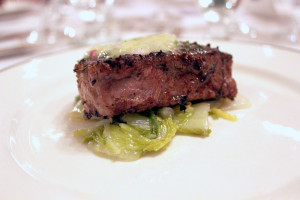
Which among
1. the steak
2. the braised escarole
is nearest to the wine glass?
the steak

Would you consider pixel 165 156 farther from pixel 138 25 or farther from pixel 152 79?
pixel 138 25

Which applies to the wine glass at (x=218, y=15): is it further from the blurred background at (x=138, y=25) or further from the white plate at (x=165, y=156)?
the white plate at (x=165, y=156)

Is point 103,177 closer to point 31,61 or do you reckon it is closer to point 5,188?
point 5,188

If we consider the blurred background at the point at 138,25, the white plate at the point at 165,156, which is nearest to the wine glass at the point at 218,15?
the blurred background at the point at 138,25

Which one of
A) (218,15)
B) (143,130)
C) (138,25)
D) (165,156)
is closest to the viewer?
(165,156)

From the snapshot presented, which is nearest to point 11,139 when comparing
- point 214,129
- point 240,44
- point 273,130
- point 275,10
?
point 214,129

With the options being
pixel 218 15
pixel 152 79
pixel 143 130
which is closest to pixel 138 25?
pixel 218 15
